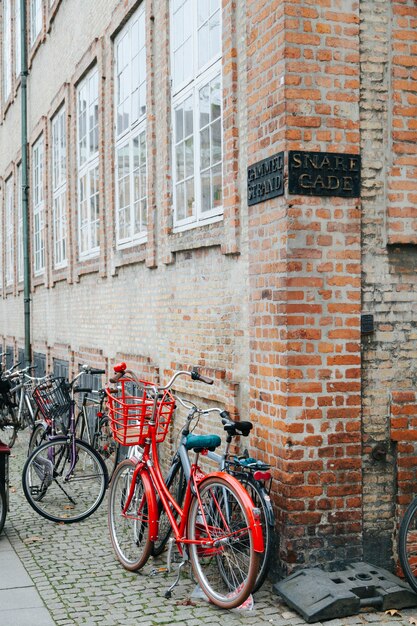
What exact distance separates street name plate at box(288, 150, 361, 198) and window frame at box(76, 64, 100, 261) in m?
6.65

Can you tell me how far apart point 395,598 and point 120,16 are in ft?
25.3

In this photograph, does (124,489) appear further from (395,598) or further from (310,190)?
(310,190)

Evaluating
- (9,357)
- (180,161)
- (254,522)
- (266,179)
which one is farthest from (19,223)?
(254,522)

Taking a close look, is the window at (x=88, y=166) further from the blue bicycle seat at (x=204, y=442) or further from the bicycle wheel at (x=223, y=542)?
the bicycle wheel at (x=223, y=542)

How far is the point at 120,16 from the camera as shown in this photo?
10.6 metres

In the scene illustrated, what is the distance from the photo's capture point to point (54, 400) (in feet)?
31.6

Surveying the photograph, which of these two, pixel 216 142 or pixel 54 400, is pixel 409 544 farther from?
pixel 54 400

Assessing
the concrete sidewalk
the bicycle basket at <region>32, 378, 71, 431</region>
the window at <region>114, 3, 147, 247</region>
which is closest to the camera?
the concrete sidewalk

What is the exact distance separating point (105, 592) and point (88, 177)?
8.12 meters

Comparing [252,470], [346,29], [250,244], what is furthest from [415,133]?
[252,470]

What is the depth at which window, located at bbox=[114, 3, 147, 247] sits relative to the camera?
10008 mm

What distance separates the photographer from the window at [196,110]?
750cm

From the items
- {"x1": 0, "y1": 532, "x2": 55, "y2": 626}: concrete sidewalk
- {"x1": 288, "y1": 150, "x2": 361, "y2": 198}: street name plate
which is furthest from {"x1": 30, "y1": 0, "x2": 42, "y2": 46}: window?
{"x1": 0, "y1": 532, "x2": 55, "y2": 626}: concrete sidewalk

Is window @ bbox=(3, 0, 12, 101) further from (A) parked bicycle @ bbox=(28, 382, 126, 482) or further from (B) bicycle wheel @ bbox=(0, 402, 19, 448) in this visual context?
(A) parked bicycle @ bbox=(28, 382, 126, 482)
